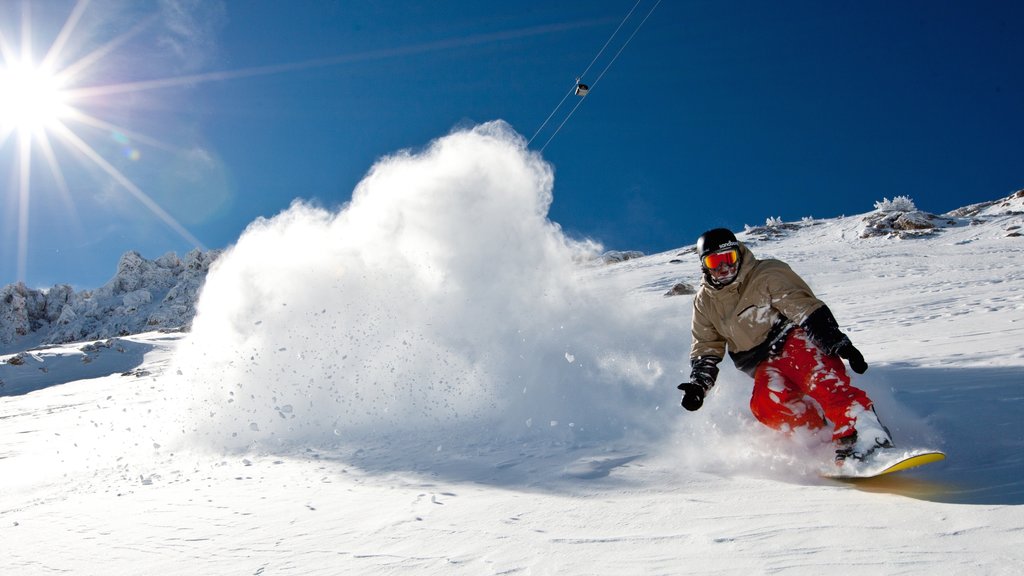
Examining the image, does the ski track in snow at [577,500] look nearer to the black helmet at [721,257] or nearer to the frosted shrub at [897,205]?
the black helmet at [721,257]

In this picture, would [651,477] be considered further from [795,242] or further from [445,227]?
[795,242]

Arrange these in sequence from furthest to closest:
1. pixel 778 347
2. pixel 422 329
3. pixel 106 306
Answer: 1. pixel 106 306
2. pixel 422 329
3. pixel 778 347

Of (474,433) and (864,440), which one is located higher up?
(474,433)

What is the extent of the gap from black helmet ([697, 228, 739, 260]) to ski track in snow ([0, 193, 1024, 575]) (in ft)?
3.91

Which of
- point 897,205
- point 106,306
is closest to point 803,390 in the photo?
point 897,205

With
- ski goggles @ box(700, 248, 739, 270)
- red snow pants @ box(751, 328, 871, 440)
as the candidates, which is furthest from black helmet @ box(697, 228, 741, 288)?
red snow pants @ box(751, 328, 871, 440)

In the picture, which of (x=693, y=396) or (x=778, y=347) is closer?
(x=778, y=347)

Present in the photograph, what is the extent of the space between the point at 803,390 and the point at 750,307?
0.60 metres

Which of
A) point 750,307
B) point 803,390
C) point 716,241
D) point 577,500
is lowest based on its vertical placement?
point 577,500

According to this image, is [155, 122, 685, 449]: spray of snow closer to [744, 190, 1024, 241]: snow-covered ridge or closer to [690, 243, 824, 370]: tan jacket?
[690, 243, 824, 370]: tan jacket

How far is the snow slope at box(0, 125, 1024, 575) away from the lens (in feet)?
6.59

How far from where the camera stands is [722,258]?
11.2ft

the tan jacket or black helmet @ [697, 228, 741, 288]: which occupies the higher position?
black helmet @ [697, 228, 741, 288]

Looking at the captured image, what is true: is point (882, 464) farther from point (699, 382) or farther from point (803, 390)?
point (699, 382)
